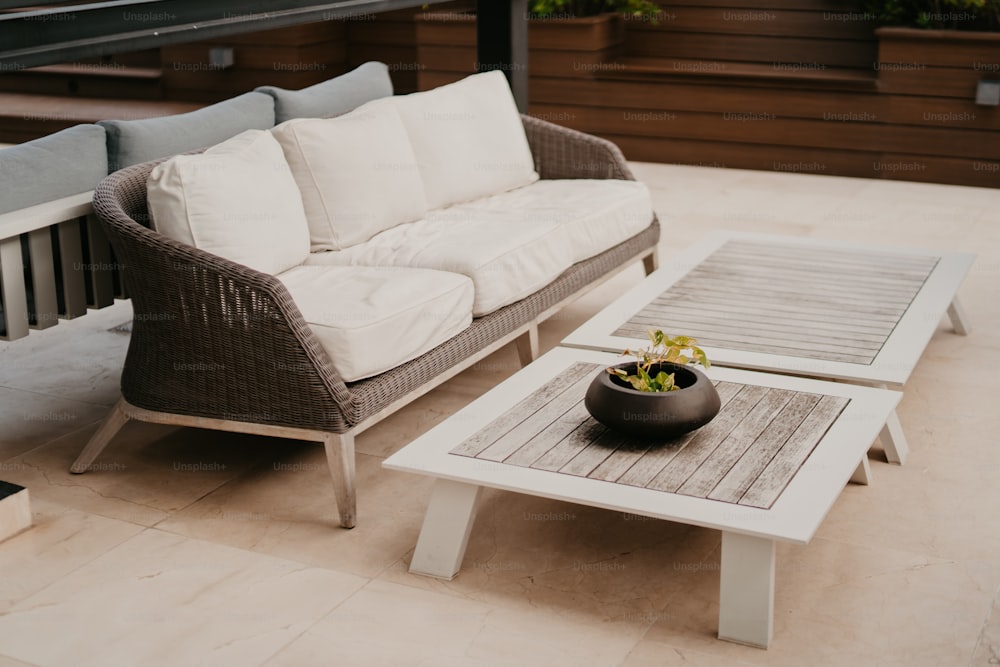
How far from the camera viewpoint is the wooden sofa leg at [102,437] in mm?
3160

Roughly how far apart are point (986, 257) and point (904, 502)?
2764mm

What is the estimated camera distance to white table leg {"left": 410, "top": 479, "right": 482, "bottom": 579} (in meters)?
2.60

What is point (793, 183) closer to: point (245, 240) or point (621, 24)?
point (621, 24)

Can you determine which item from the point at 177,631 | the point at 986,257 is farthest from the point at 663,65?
the point at 177,631

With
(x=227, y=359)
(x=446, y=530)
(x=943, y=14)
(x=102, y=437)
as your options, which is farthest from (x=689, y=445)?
(x=943, y=14)

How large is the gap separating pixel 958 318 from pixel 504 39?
92.8 inches

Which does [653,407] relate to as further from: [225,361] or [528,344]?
[528,344]

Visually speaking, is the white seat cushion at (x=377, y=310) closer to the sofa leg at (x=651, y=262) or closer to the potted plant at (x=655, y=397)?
the potted plant at (x=655, y=397)

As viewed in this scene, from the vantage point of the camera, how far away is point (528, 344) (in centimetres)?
385

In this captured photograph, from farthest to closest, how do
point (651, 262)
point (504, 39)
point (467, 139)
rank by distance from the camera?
point (504, 39) → point (651, 262) → point (467, 139)

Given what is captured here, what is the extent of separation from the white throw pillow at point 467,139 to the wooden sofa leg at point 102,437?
4.71ft

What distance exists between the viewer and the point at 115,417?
10.4 ft

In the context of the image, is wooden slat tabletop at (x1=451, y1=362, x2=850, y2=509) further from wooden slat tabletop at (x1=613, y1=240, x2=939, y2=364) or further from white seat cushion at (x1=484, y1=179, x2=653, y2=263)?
white seat cushion at (x1=484, y1=179, x2=653, y2=263)

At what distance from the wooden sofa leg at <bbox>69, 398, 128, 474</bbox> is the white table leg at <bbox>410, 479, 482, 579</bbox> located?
98cm
